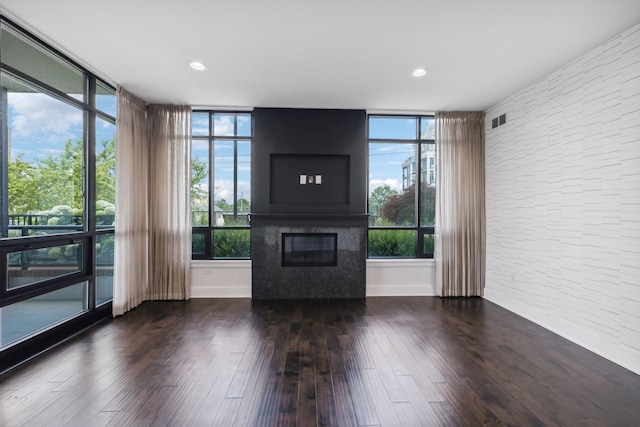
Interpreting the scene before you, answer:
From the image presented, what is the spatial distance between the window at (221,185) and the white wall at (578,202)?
375 centimetres

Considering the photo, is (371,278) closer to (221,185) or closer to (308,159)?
(308,159)

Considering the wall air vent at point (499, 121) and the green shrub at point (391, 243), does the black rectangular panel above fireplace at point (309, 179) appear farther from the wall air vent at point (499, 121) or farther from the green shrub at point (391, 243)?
the wall air vent at point (499, 121)

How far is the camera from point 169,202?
14.5 feet

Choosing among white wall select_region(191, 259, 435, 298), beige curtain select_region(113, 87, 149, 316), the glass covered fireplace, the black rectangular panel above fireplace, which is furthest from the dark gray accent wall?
beige curtain select_region(113, 87, 149, 316)

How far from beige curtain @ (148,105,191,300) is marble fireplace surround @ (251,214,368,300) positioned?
1017 millimetres

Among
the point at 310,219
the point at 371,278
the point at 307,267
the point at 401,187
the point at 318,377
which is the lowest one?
the point at 318,377

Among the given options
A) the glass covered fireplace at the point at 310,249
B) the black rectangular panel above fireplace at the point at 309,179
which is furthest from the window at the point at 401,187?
the glass covered fireplace at the point at 310,249

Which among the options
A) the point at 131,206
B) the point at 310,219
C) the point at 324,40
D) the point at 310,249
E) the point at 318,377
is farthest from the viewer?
the point at 310,249

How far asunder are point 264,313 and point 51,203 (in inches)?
99.0

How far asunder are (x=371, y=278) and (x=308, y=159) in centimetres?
207

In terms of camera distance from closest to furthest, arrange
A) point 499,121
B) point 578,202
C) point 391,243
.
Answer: point 578,202
point 499,121
point 391,243

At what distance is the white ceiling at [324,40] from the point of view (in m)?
2.31

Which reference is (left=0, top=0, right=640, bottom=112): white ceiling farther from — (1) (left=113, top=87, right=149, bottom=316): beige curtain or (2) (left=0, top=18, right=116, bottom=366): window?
(1) (left=113, top=87, right=149, bottom=316): beige curtain

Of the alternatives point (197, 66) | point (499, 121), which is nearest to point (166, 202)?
point (197, 66)
